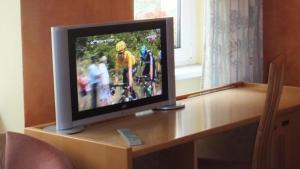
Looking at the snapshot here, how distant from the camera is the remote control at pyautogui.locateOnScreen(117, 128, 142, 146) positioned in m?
2.32

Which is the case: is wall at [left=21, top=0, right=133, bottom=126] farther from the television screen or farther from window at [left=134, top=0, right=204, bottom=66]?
window at [left=134, top=0, right=204, bottom=66]

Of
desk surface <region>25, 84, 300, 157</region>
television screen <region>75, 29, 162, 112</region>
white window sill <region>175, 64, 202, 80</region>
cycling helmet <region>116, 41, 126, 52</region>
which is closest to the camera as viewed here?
desk surface <region>25, 84, 300, 157</region>

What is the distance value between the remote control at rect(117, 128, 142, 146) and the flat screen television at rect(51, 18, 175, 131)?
0.58ft

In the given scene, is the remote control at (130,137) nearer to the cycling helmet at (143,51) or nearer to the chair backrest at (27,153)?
the chair backrest at (27,153)

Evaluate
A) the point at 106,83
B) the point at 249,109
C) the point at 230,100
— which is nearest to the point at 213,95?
the point at 230,100

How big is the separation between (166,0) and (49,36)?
117cm

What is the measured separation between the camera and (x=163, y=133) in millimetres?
2486

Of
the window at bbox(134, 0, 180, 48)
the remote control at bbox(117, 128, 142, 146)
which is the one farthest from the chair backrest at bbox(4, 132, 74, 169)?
the window at bbox(134, 0, 180, 48)

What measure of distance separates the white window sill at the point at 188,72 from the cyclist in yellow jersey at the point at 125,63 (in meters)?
0.94

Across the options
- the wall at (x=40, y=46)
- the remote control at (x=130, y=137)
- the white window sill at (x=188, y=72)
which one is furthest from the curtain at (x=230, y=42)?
the remote control at (x=130, y=137)

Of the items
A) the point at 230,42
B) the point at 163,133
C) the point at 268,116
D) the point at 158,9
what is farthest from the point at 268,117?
the point at 158,9

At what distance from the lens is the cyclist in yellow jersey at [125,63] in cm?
263

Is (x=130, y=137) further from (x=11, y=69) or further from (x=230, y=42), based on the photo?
(x=230, y=42)

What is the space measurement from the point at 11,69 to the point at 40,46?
0.16m
